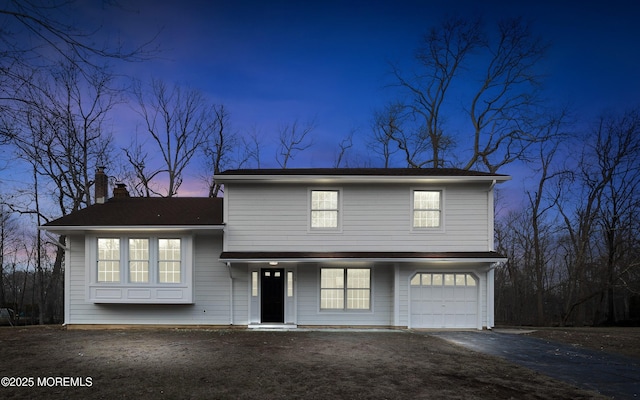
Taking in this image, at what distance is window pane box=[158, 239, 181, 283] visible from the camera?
49.4 feet

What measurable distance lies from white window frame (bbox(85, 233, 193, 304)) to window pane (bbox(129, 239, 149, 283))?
0.46 feet

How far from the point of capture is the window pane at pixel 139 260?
591 inches

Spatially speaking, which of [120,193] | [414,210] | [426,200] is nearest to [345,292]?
[414,210]

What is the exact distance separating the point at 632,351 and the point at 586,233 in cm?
1748

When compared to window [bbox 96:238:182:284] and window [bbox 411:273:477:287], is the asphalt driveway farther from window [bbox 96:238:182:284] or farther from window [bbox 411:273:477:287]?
window [bbox 96:238:182:284]

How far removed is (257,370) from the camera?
8578mm

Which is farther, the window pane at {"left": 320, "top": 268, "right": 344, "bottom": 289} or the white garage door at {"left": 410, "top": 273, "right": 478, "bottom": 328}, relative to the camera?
the window pane at {"left": 320, "top": 268, "right": 344, "bottom": 289}

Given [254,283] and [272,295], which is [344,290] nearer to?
[272,295]

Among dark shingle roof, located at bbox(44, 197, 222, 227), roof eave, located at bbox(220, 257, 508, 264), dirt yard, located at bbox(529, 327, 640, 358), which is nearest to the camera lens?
dirt yard, located at bbox(529, 327, 640, 358)

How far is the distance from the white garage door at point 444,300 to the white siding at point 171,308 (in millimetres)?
6915

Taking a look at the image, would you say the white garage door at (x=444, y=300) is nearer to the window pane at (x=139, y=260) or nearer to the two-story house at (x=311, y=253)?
the two-story house at (x=311, y=253)

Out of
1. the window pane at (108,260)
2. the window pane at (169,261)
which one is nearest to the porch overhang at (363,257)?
the window pane at (169,261)

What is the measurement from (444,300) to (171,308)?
1053cm

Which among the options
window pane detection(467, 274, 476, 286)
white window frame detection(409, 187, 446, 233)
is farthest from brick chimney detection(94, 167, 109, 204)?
window pane detection(467, 274, 476, 286)
